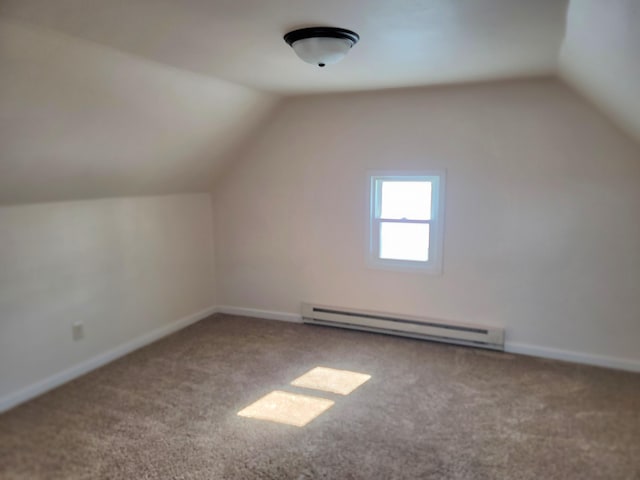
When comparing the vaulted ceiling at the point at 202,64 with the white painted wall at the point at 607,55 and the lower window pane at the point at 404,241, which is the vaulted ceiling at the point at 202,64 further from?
the lower window pane at the point at 404,241

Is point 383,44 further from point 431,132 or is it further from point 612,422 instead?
point 612,422

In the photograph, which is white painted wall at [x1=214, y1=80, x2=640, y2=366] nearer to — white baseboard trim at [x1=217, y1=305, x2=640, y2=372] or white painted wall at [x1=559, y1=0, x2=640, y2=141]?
white baseboard trim at [x1=217, y1=305, x2=640, y2=372]

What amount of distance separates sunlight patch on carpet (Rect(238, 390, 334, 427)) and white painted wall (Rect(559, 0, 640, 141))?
7.89 ft

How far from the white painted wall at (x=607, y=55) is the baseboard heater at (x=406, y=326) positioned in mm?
1814

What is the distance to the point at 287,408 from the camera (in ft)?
9.27

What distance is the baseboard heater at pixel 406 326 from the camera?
3674 mm

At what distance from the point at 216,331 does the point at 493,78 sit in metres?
3.17

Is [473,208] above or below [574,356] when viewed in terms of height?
above

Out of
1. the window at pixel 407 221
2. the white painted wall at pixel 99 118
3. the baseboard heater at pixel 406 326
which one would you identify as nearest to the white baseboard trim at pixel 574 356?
the baseboard heater at pixel 406 326

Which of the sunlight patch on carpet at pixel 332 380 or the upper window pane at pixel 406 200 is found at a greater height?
the upper window pane at pixel 406 200

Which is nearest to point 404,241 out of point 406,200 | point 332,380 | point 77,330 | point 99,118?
point 406,200

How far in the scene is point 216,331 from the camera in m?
4.19

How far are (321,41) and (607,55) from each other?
1298 millimetres

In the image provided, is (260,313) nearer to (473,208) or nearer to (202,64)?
(473,208)
